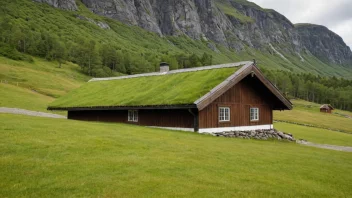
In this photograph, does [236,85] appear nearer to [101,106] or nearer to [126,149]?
[101,106]

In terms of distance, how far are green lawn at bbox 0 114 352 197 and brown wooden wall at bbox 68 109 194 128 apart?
9.92 m

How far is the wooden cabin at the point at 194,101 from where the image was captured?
25891 mm

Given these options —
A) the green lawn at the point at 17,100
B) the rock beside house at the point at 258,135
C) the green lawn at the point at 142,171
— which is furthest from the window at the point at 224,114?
the green lawn at the point at 17,100

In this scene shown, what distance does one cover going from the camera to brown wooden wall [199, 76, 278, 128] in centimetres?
2656

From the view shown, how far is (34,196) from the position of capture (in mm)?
8281

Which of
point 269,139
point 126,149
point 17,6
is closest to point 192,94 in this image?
point 269,139

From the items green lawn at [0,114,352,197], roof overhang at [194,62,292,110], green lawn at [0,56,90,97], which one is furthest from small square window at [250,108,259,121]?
green lawn at [0,56,90,97]

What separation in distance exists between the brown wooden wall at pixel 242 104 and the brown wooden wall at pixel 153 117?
1.51m

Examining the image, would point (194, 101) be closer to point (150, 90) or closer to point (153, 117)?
point (153, 117)

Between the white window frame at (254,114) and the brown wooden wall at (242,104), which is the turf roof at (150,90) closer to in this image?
the brown wooden wall at (242,104)

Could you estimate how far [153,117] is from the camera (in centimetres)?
2895

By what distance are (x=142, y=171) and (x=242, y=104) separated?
20138mm

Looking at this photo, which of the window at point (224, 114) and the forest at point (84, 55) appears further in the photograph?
the forest at point (84, 55)

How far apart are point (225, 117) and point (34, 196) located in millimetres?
21310
